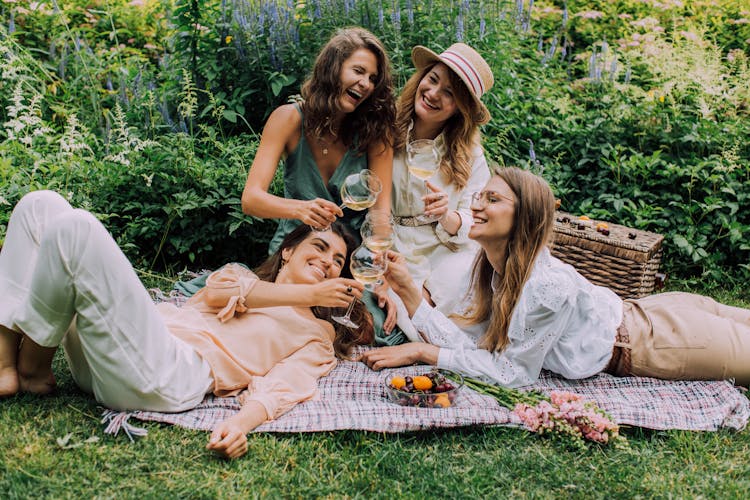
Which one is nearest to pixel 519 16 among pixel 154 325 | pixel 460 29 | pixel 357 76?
pixel 460 29

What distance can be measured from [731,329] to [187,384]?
2760mm

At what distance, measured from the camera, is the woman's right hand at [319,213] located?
11.0ft

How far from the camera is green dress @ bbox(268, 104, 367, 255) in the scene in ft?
13.6

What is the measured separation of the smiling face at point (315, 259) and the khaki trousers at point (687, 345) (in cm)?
156

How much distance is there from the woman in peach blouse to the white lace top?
0.64m

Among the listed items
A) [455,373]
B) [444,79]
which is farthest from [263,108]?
[455,373]

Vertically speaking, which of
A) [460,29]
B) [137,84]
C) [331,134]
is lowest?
[331,134]

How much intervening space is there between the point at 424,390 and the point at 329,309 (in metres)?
0.75

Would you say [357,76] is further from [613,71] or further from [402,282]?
[613,71]

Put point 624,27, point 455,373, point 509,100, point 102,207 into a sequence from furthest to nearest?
point 624,27 → point 509,100 → point 102,207 → point 455,373

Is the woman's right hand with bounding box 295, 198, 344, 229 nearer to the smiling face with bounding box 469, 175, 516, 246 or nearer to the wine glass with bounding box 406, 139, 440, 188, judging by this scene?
the wine glass with bounding box 406, 139, 440, 188

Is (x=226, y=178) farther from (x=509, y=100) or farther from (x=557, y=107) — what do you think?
(x=557, y=107)

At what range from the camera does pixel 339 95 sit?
12.7 feet

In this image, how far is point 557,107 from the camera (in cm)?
637
